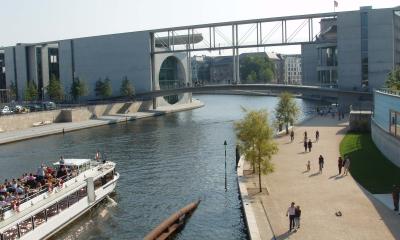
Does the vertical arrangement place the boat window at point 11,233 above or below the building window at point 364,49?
below

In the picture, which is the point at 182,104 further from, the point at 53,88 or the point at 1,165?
the point at 1,165

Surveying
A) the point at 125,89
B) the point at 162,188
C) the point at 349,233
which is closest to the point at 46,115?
the point at 125,89

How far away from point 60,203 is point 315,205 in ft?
47.1

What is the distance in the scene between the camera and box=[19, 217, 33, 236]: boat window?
25.7m

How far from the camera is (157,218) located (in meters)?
30.2

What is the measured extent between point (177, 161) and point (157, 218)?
1797cm

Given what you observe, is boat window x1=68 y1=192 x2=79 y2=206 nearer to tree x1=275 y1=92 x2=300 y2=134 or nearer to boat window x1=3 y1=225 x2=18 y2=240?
boat window x1=3 y1=225 x2=18 y2=240

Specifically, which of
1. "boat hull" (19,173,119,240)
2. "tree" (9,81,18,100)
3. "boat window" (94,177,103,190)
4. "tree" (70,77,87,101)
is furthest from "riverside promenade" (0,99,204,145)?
"tree" (9,81,18,100)

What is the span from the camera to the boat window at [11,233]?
24.6 metres

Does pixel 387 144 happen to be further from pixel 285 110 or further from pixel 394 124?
pixel 285 110

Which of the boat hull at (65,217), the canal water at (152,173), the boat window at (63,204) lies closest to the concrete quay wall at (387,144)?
the canal water at (152,173)

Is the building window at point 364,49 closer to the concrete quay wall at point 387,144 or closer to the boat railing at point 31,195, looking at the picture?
the concrete quay wall at point 387,144

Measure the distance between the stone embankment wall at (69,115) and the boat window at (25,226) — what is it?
50358 millimetres

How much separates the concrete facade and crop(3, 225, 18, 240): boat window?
26505 millimetres
